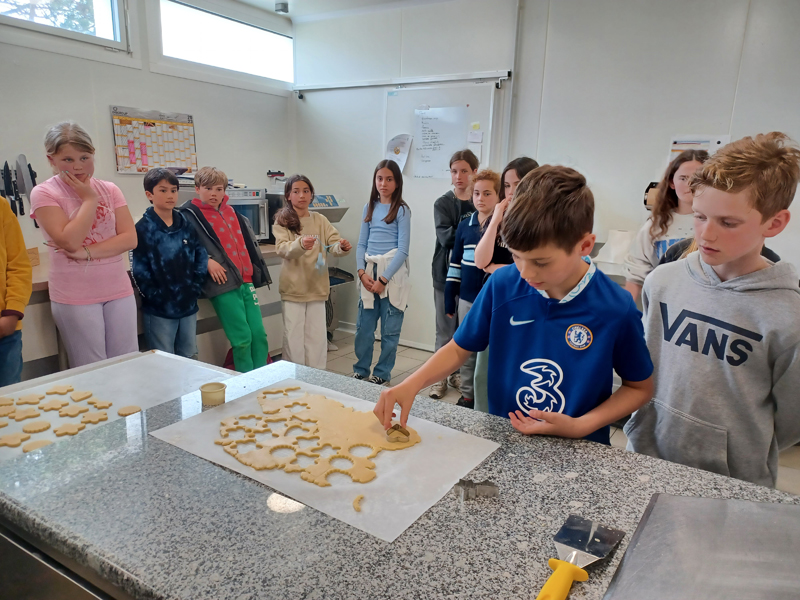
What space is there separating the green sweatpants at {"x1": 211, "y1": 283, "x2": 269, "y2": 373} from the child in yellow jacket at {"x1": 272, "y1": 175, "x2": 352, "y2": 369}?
269 mm

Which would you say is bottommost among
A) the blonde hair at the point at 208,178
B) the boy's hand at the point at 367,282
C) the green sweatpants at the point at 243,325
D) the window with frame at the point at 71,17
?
the green sweatpants at the point at 243,325

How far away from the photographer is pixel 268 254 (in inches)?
138

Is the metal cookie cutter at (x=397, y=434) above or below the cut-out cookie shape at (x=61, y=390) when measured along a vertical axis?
above

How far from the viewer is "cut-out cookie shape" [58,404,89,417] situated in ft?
4.12

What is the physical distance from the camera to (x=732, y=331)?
1134 mm

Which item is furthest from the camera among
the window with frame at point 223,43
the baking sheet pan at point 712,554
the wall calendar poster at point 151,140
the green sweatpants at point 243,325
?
the window with frame at point 223,43

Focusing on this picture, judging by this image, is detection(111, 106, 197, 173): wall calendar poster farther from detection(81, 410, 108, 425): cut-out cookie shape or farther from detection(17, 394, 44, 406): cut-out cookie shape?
detection(81, 410, 108, 425): cut-out cookie shape

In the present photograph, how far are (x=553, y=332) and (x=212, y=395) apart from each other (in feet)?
2.69

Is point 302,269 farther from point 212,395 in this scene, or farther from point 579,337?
Result: point 579,337

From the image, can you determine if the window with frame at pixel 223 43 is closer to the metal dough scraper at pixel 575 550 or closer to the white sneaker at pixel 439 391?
the white sneaker at pixel 439 391

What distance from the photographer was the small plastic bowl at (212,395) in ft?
4.09

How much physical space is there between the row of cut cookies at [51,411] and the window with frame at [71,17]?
2.60m

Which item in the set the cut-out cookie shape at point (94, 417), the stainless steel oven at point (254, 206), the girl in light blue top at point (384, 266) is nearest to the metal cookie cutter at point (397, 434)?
the cut-out cookie shape at point (94, 417)

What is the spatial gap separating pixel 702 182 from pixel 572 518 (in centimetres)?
77
